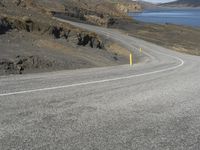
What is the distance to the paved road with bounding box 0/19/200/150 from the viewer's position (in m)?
6.41

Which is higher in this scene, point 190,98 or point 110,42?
point 190,98

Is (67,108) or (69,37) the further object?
(69,37)

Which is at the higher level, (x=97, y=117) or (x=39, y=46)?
(x=97, y=117)

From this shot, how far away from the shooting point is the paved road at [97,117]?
641 centimetres

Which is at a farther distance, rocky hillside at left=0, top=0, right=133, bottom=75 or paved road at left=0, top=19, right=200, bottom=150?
rocky hillside at left=0, top=0, right=133, bottom=75

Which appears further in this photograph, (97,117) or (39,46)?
(39,46)

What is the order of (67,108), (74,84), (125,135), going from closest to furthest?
(125,135) → (67,108) → (74,84)

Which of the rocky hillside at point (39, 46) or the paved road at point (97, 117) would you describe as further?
the rocky hillside at point (39, 46)

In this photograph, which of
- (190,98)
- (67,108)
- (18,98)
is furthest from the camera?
(190,98)

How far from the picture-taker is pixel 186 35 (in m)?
72.2

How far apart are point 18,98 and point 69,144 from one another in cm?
396

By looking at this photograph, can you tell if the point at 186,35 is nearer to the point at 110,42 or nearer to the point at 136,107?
the point at 110,42

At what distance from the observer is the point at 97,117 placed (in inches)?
319

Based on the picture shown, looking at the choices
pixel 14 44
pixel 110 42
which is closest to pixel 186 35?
pixel 110 42
